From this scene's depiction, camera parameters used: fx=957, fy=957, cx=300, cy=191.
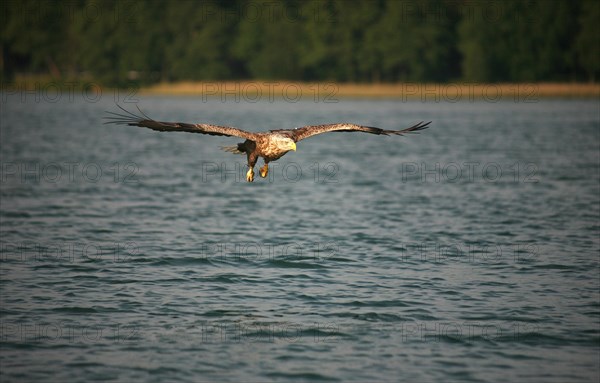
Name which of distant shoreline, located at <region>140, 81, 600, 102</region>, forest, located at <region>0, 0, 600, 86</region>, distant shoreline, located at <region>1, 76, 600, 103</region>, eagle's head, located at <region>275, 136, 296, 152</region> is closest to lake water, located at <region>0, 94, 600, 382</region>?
eagle's head, located at <region>275, 136, 296, 152</region>

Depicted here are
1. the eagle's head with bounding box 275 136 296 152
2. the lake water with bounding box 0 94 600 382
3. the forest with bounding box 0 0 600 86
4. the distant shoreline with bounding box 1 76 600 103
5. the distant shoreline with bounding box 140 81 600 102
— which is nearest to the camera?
the lake water with bounding box 0 94 600 382

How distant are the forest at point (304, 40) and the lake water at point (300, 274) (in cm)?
8386

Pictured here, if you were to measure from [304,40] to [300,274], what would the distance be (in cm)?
12684

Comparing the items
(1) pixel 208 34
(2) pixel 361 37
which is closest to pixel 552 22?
(2) pixel 361 37

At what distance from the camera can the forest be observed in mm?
128500

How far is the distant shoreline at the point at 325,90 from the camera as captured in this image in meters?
131

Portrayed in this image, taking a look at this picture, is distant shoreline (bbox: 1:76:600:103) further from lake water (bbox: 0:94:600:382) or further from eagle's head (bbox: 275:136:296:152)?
eagle's head (bbox: 275:136:296:152)

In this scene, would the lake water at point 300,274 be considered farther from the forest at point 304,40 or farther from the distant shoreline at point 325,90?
the distant shoreline at point 325,90

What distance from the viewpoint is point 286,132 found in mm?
18703

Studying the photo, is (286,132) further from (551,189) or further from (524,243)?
(551,189)

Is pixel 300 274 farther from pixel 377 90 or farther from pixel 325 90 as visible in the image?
pixel 325 90

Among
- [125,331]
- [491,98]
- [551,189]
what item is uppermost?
[491,98]

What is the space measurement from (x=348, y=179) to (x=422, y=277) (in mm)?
23722

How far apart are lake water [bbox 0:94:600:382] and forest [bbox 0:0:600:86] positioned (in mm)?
83855
